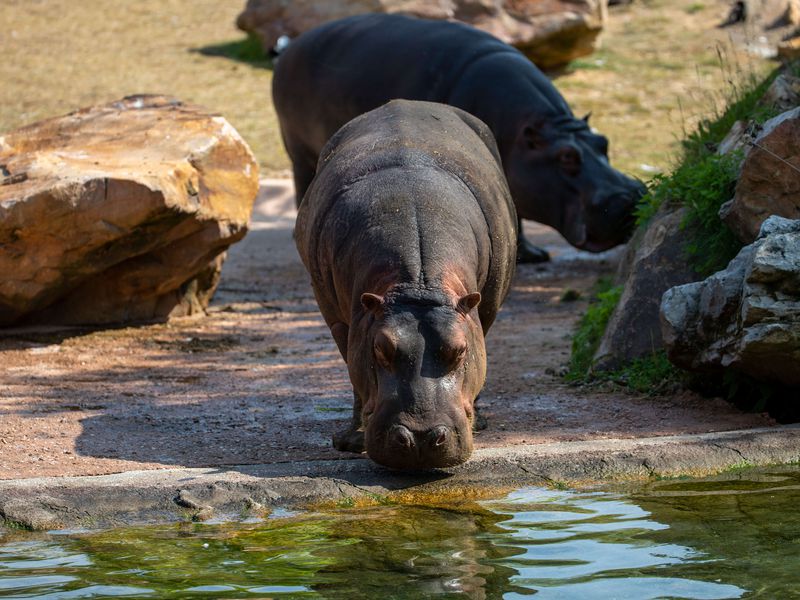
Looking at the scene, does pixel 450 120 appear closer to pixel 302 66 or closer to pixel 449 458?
pixel 449 458

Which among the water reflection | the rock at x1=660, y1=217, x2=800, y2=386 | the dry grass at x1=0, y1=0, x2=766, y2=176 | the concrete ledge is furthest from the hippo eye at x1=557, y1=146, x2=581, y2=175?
the water reflection

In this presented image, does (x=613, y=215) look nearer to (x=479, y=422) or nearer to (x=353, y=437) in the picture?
(x=479, y=422)

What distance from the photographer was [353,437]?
18.9 feet

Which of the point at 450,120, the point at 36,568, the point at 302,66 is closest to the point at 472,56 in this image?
the point at 302,66

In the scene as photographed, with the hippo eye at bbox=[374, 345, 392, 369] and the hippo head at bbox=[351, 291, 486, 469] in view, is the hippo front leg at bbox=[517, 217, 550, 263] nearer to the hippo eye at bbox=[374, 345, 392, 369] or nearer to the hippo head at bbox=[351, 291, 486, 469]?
the hippo head at bbox=[351, 291, 486, 469]

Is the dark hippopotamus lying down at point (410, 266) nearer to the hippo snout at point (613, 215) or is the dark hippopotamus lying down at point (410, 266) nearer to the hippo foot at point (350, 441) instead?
the hippo foot at point (350, 441)

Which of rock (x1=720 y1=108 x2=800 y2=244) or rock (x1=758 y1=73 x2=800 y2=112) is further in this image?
rock (x1=758 y1=73 x2=800 y2=112)

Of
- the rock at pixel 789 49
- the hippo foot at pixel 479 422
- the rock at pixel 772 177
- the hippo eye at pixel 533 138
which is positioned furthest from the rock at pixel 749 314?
the rock at pixel 789 49

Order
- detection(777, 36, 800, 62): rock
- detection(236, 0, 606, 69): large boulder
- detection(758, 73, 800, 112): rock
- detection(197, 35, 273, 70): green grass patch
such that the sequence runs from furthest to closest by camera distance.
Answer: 1. detection(197, 35, 273, 70): green grass patch
2. detection(236, 0, 606, 69): large boulder
3. detection(777, 36, 800, 62): rock
4. detection(758, 73, 800, 112): rock

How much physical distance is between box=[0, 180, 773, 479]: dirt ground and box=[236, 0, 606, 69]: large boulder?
933 centimetres

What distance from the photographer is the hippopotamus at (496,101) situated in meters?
10.0

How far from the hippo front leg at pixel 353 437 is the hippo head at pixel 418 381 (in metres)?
0.73

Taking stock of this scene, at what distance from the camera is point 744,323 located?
6.01m

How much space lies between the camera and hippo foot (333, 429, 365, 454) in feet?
18.8
